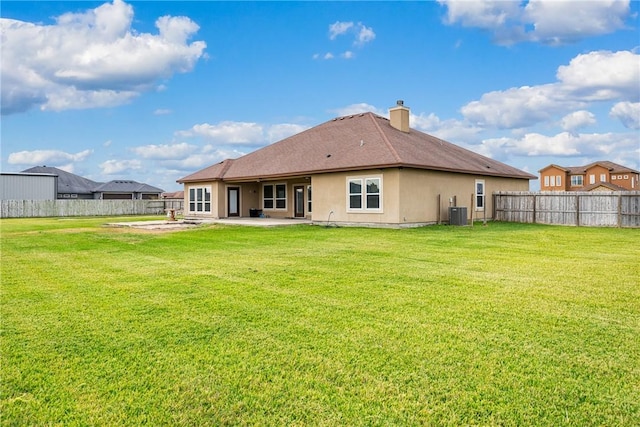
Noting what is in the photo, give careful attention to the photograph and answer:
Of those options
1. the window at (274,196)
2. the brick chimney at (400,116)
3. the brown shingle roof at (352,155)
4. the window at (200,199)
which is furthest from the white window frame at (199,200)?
the brick chimney at (400,116)

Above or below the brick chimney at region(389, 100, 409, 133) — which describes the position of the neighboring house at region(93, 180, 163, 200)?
below

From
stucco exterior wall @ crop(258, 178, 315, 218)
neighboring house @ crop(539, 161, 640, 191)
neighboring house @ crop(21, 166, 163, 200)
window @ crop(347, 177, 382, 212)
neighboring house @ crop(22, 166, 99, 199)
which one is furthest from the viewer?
neighboring house @ crop(539, 161, 640, 191)

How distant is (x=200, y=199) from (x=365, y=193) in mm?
11947

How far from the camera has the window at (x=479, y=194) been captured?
876 inches

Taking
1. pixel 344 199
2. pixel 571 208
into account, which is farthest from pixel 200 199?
pixel 571 208

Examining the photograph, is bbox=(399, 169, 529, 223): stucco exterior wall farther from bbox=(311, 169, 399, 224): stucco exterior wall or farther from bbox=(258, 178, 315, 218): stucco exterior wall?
bbox=(258, 178, 315, 218): stucco exterior wall

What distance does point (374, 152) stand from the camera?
19.2 meters

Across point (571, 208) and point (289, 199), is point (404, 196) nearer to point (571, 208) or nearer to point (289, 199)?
point (571, 208)

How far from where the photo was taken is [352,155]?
20.0 meters

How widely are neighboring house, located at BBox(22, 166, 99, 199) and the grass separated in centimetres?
5538

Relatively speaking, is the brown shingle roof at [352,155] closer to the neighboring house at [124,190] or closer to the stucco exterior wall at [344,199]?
the stucco exterior wall at [344,199]

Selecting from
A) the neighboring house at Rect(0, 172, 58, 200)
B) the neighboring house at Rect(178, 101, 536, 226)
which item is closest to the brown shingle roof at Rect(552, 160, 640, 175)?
the neighboring house at Rect(178, 101, 536, 226)

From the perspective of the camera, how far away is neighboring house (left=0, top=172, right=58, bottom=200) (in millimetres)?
42250

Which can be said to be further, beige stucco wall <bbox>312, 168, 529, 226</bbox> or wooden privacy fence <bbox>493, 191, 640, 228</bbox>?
wooden privacy fence <bbox>493, 191, 640, 228</bbox>
